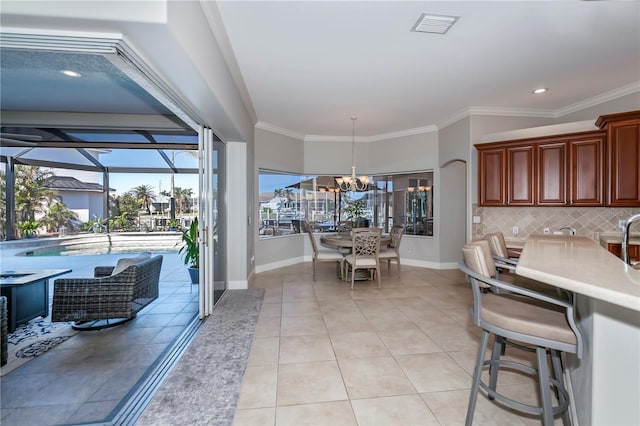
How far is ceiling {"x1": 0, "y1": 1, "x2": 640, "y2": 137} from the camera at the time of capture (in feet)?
7.72

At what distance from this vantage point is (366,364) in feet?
7.88

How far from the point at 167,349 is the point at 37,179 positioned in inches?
102

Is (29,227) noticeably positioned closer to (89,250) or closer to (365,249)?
(89,250)

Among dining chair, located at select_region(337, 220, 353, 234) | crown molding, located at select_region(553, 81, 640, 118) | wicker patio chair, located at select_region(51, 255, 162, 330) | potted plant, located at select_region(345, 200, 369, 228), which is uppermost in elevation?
crown molding, located at select_region(553, 81, 640, 118)

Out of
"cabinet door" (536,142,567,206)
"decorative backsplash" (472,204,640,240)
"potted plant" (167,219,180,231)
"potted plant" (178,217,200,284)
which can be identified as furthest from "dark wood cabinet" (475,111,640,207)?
"potted plant" (167,219,180,231)

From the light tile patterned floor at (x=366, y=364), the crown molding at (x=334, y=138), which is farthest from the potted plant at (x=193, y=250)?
the crown molding at (x=334, y=138)

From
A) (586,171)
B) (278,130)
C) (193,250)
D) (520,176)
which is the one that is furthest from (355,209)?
(586,171)

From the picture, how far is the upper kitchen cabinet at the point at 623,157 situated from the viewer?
3.24 metres

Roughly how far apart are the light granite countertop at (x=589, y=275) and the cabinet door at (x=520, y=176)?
113 inches

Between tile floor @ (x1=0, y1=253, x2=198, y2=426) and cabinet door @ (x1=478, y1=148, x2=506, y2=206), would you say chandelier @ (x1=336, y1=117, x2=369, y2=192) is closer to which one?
cabinet door @ (x1=478, y1=148, x2=506, y2=206)

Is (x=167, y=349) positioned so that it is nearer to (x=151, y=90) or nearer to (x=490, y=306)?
(x=151, y=90)

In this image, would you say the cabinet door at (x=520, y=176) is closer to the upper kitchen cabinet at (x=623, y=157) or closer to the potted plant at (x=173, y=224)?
the upper kitchen cabinet at (x=623, y=157)

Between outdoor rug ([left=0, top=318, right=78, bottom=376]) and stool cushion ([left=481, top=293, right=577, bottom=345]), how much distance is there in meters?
3.68

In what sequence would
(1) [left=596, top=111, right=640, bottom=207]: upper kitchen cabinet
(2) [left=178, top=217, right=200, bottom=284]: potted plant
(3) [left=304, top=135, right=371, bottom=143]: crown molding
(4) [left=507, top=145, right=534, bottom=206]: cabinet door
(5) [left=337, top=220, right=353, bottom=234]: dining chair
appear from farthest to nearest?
1. (5) [left=337, top=220, right=353, bottom=234]: dining chair
2. (3) [left=304, top=135, right=371, bottom=143]: crown molding
3. (2) [left=178, top=217, right=200, bottom=284]: potted plant
4. (4) [left=507, top=145, right=534, bottom=206]: cabinet door
5. (1) [left=596, top=111, right=640, bottom=207]: upper kitchen cabinet
